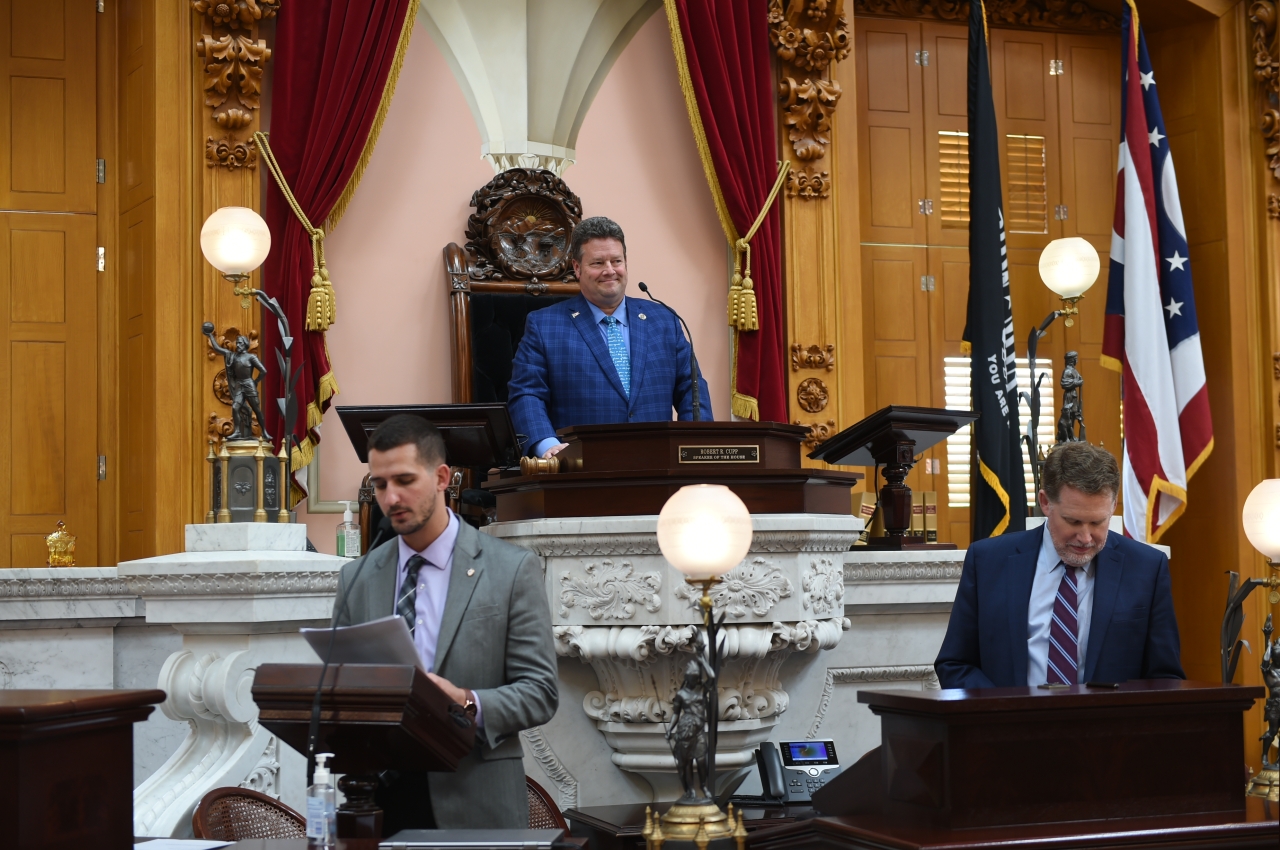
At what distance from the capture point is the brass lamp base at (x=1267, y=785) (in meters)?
3.02

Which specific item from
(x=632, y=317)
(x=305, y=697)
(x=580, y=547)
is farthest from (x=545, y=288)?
(x=305, y=697)

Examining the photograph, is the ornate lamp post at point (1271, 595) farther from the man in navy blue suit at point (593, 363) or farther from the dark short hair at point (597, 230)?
the dark short hair at point (597, 230)

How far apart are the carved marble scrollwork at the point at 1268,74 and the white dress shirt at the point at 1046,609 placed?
21.0 feet

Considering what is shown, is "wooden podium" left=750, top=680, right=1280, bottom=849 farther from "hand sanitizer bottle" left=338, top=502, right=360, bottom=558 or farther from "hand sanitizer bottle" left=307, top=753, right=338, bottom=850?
"hand sanitizer bottle" left=338, top=502, right=360, bottom=558

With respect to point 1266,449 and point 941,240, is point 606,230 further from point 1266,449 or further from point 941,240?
point 1266,449

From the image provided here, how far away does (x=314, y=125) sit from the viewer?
7039 mm

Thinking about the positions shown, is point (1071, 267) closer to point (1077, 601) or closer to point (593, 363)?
point (593, 363)

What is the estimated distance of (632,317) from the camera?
4988 millimetres

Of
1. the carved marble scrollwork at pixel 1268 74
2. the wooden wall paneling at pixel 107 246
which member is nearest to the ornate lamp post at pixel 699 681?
the wooden wall paneling at pixel 107 246

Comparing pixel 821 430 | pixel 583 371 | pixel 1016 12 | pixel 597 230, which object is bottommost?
pixel 821 430

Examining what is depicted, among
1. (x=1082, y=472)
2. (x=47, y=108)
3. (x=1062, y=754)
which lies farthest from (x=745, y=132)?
(x=1062, y=754)

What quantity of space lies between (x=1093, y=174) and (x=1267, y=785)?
22.1 ft

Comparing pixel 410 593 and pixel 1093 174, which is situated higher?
pixel 1093 174

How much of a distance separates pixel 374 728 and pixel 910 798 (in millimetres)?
1037
